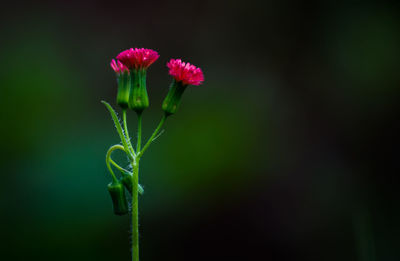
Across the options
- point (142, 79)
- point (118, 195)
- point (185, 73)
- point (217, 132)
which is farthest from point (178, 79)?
point (217, 132)

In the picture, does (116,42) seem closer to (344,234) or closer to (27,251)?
(27,251)

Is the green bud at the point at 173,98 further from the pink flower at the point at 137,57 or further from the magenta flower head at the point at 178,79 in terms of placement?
the pink flower at the point at 137,57

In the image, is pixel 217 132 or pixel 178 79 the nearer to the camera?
pixel 178 79

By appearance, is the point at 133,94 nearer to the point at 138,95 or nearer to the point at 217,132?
the point at 138,95

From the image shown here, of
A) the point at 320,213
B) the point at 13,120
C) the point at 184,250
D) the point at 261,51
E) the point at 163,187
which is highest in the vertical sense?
the point at 261,51

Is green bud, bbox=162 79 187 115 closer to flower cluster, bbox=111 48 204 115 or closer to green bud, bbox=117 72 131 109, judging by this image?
flower cluster, bbox=111 48 204 115

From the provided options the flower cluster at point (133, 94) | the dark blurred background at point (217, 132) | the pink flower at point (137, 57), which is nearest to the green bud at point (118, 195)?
the flower cluster at point (133, 94)

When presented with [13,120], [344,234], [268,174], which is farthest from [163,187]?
[344,234]
